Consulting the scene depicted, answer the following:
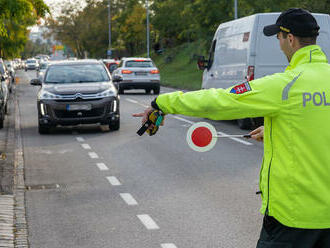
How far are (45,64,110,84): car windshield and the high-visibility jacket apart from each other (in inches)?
538

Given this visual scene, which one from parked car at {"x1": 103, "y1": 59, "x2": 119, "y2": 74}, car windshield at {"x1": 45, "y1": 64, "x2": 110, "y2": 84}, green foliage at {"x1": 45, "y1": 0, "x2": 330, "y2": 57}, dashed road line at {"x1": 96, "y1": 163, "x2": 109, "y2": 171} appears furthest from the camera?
parked car at {"x1": 103, "y1": 59, "x2": 119, "y2": 74}

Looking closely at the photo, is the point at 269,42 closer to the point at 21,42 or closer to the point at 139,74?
the point at 139,74

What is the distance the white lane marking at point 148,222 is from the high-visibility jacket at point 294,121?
378 cm

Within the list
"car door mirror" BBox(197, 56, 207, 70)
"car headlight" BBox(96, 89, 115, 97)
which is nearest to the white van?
"car door mirror" BBox(197, 56, 207, 70)

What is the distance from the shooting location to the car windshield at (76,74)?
55.0ft

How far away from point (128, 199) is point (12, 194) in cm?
146

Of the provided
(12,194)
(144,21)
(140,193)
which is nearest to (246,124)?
(140,193)

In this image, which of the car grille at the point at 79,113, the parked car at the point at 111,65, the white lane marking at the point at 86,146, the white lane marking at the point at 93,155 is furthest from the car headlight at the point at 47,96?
the parked car at the point at 111,65

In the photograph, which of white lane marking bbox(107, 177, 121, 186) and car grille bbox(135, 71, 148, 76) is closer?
white lane marking bbox(107, 177, 121, 186)

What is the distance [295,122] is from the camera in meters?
3.22

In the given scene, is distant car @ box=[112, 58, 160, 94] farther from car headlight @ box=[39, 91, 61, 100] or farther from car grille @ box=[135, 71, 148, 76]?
car headlight @ box=[39, 91, 61, 100]

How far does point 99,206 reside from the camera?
8.05 m

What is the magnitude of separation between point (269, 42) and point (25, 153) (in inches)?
223

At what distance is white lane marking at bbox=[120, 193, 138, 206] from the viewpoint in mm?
8172
